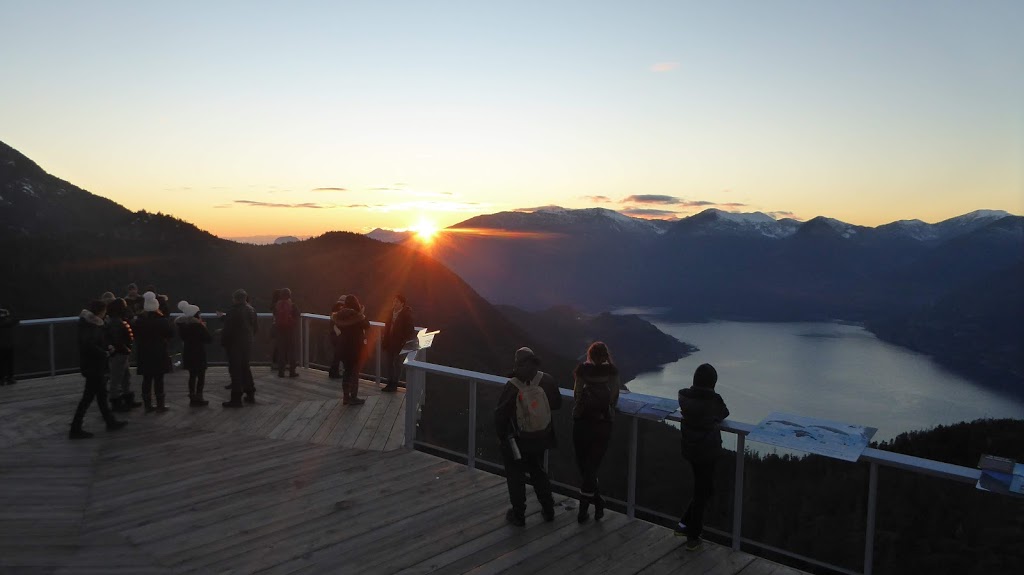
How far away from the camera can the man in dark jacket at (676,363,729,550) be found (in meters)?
4.41

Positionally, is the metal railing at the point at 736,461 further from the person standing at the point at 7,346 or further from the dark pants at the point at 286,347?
the person standing at the point at 7,346

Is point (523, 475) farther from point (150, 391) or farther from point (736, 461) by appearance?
point (150, 391)

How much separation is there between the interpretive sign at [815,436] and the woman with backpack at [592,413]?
1.07 m

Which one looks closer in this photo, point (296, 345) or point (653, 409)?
point (653, 409)

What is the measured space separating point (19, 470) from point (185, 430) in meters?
1.75

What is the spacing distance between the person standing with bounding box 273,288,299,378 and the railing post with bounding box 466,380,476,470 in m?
5.57

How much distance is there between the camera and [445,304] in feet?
267

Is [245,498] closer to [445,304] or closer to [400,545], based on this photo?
[400,545]

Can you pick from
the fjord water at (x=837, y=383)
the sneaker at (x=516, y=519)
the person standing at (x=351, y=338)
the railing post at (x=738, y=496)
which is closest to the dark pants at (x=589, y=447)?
the sneaker at (x=516, y=519)

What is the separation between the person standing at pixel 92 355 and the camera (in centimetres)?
718

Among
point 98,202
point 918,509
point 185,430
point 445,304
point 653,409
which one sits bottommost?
point 445,304

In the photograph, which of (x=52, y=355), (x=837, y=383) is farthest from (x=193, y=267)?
(x=837, y=383)

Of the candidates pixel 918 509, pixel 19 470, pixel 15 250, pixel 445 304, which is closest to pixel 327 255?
pixel 445 304

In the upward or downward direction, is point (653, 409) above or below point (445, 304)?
above
